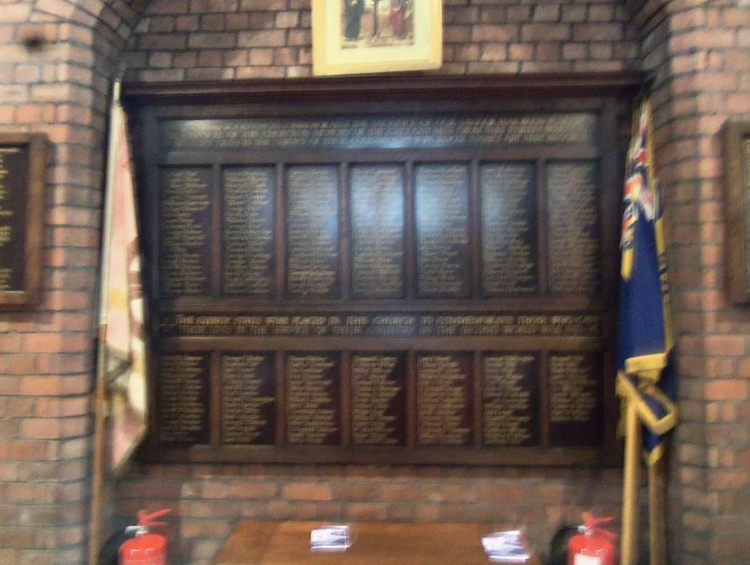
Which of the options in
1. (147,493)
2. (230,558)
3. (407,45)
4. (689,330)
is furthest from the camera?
(147,493)

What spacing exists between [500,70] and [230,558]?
8.29ft

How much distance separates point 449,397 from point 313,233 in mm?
1048

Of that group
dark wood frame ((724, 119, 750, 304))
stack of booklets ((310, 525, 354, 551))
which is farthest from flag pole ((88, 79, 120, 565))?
dark wood frame ((724, 119, 750, 304))

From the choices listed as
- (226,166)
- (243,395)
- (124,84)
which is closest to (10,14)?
(124,84)

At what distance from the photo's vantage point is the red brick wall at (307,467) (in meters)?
2.43

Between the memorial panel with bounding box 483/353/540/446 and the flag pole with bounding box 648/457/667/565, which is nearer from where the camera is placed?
the flag pole with bounding box 648/457/667/565

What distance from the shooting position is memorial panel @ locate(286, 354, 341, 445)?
280cm

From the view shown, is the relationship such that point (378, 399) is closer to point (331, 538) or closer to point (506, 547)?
point (331, 538)

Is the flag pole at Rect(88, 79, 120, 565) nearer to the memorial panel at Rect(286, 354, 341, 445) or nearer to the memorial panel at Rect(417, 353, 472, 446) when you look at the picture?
the memorial panel at Rect(286, 354, 341, 445)

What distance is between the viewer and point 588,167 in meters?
2.79

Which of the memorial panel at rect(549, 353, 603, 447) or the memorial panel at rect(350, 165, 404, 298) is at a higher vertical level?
the memorial panel at rect(350, 165, 404, 298)

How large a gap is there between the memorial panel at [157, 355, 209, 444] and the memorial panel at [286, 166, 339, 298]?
0.62 metres

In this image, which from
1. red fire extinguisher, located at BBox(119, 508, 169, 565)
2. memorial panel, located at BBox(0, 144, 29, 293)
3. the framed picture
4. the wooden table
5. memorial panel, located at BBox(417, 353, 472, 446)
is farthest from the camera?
memorial panel, located at BBox(417, 353, 472, 446)

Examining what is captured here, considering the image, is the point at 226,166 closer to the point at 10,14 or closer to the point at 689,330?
the point at 10,14
